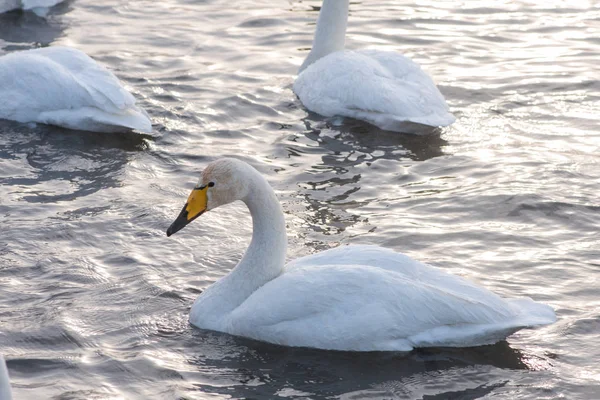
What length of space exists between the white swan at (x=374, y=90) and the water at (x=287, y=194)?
225 millimetres

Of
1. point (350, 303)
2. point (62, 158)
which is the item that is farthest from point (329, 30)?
point (350, 303)

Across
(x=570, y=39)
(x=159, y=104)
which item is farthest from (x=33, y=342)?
(x=570, y=39)

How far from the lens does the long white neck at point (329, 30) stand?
13.2 metres

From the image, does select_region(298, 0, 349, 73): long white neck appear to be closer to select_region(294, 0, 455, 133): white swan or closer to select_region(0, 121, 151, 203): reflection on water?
select_region(294, 0, 455, 133): white swan

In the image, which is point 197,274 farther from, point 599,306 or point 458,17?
point 458,17

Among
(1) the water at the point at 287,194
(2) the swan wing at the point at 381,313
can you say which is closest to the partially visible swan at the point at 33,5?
(1) the water at the point at 287,194

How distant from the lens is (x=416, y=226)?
9492 millimetres

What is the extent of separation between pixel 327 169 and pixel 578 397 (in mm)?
4559

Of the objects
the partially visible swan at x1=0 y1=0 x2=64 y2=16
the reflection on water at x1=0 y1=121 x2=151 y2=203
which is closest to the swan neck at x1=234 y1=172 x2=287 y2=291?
the reflection on water at x1=0 y1=121 x2=151 y2=203

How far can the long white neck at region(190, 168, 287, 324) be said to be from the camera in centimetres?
768

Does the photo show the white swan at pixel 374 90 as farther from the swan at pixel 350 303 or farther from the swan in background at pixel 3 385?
the swan in background at pixel 3 385

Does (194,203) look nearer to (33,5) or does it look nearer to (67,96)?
(67,96)

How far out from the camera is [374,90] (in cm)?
1163

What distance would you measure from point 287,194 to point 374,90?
1947 millimetres
